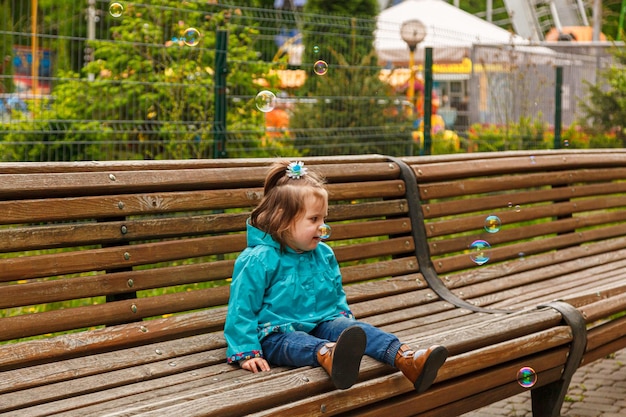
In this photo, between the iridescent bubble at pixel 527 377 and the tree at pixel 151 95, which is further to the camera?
the tree at pixel 151 95

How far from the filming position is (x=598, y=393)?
201 inches

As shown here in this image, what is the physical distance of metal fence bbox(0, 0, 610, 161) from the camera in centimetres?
698

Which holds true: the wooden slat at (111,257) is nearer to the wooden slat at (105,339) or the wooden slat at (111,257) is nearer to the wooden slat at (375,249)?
the wooden slat at (105,339)

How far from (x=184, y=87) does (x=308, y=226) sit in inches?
169

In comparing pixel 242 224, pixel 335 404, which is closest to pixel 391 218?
pixel 242 224

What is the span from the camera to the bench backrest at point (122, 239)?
3168 millimetres

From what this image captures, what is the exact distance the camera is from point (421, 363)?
10.5ft

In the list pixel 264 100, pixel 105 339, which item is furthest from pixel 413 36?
pixel 105 339

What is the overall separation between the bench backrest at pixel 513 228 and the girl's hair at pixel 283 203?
53.5 inches

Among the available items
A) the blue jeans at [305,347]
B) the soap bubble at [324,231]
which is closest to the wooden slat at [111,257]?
the soap bubble at [324,231]

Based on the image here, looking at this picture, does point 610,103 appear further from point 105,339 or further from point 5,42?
point 105,339

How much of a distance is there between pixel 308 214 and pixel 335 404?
72 cm

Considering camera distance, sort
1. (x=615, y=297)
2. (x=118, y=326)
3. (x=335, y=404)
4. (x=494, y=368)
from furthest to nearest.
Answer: (x=615, y=297)
(x=494, y=368)
(x=118, y=326)
(x=335, y=404)

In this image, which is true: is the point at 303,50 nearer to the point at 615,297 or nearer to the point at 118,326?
the point at 615,297
